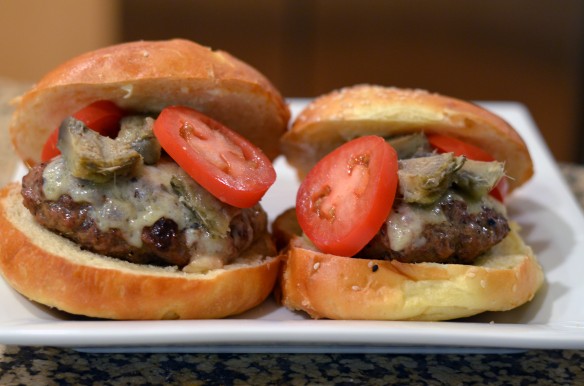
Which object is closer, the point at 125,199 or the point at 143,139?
the point at 125,199

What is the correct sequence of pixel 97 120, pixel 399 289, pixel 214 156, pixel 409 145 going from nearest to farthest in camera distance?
1. pixel 399 289
2. pixel 214 156
3. pixel 97 120
4. pixel 409 145

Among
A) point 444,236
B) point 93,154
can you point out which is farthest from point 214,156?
point 444,236

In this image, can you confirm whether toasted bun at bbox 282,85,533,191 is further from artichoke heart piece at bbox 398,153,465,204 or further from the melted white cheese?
the melted white cheese

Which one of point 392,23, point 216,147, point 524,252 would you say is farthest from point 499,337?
point 392,23

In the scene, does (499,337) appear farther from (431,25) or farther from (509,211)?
(431,25)

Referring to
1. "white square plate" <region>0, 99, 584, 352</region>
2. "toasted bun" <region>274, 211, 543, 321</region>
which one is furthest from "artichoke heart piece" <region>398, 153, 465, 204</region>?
"white square plate" <region>0, 99, 584, 352</region>

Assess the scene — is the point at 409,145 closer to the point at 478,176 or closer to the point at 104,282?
A: the point at 478,176
